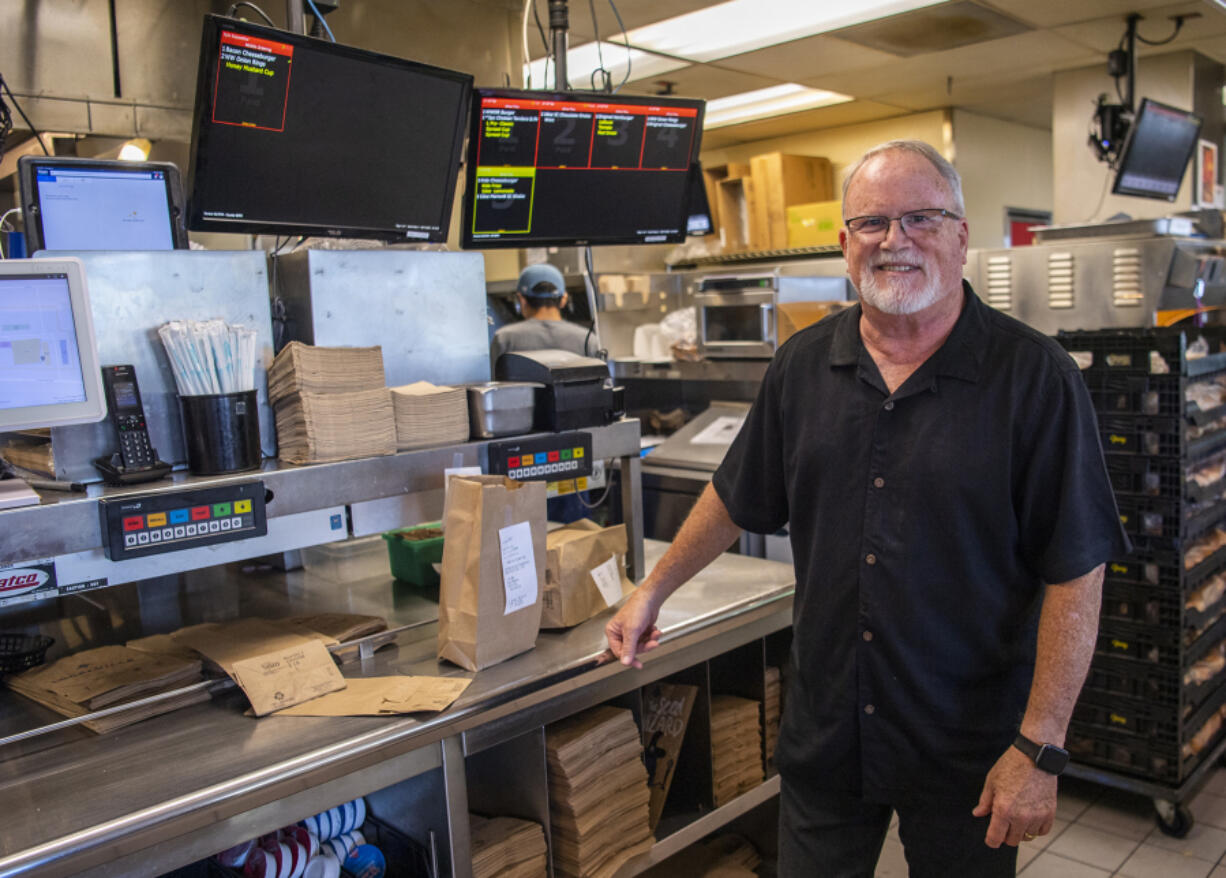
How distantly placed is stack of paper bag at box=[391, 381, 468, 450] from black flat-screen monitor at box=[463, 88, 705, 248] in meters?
0.51

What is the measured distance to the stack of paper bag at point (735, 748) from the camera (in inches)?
99.5

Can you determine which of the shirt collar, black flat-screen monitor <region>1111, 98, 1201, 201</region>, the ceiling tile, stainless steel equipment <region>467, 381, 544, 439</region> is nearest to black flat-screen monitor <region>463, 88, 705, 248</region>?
stainless steel equipment <region>467, 381, 544, 439</region>

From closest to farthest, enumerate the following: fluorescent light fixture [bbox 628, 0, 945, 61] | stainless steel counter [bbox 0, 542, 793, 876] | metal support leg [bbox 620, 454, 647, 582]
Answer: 1. stainless steel counter [bbox 0, 542, 793, 876]
2. metal support leg [bbox 620, 454, 647, 582]
3. fluorescent light fixture [bbox 628, 0, 945, 61]

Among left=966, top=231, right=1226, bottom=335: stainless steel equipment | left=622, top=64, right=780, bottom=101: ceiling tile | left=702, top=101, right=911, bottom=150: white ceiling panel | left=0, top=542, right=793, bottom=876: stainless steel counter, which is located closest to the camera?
left=0, top=542, right=793, bottom=876: stainless steel counter

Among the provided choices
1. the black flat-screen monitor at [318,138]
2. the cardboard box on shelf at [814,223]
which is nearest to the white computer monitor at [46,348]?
the black flat-screen monitor at [318,138]

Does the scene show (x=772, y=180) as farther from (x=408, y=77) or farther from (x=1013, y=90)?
(x=408, y=77)

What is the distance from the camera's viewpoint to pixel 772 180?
6.68 metres

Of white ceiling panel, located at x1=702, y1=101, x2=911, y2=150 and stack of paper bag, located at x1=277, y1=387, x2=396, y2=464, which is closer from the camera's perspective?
stack of paper bag, located at x1=277, y1=387, x2=396, y2=464

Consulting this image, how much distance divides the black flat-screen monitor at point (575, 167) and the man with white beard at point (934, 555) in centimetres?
97

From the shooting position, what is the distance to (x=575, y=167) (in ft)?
8.57

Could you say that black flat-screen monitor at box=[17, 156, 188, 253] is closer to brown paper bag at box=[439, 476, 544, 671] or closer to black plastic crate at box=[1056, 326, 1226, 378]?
brown paper bag at box=[439, 476, 544, 671]

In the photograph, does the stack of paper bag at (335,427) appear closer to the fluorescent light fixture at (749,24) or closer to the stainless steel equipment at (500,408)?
the stainless steel equipment at (500,408)

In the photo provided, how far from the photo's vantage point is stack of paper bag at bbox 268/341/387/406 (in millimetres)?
2025

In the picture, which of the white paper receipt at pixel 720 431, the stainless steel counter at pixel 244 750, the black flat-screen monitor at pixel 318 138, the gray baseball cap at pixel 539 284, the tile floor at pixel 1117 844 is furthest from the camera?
the gray baseball cap at pixel 539 284
